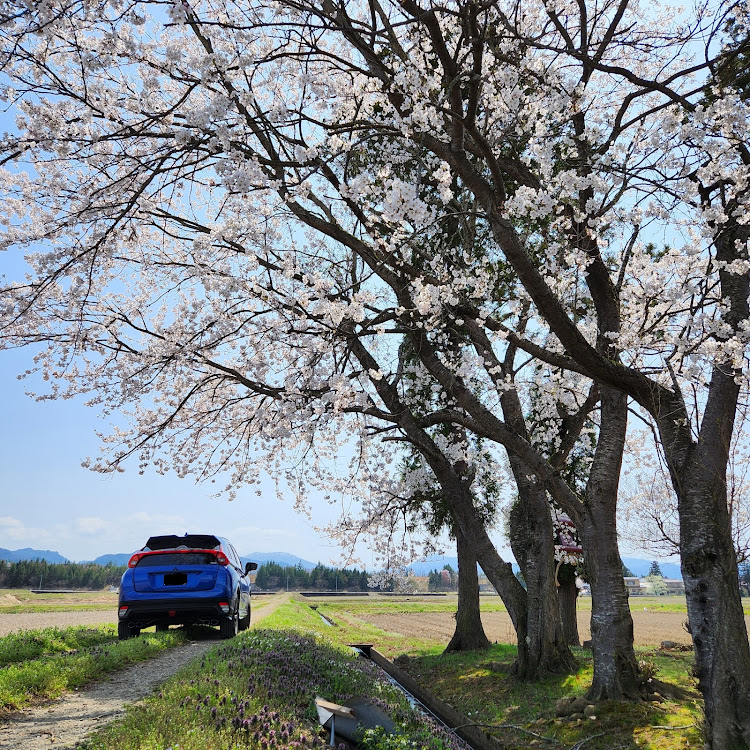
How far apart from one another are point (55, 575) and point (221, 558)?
7666cm

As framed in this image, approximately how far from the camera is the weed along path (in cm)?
402

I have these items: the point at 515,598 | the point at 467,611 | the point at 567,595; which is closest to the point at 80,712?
the point at 515,598

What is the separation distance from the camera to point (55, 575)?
73.2 meters

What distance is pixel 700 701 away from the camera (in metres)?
7.45

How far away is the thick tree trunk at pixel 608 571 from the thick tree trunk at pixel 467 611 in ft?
19.5

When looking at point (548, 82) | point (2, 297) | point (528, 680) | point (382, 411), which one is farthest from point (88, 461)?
point (548, 82)

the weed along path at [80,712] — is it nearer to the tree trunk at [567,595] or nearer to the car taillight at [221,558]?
the car taillight at [221,558]

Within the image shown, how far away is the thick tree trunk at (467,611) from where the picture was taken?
14148 millimetres

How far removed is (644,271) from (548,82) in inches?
138

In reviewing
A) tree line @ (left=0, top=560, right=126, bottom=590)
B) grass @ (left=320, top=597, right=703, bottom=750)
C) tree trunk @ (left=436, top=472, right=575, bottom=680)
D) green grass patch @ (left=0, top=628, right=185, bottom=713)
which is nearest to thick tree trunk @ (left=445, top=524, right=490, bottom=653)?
grass @ (left=320, top=597, right=703, bottom=750)

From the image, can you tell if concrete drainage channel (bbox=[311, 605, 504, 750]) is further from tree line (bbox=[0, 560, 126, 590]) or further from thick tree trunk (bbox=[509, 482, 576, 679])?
tree line (bbox=[0, 560, 126, 590])

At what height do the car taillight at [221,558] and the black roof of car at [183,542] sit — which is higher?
the black roof of car at [183,542]

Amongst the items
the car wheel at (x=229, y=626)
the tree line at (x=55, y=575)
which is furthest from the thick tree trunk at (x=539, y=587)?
the tree line at (x=55, y=575)

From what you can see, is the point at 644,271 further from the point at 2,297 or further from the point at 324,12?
the point at 2,297
